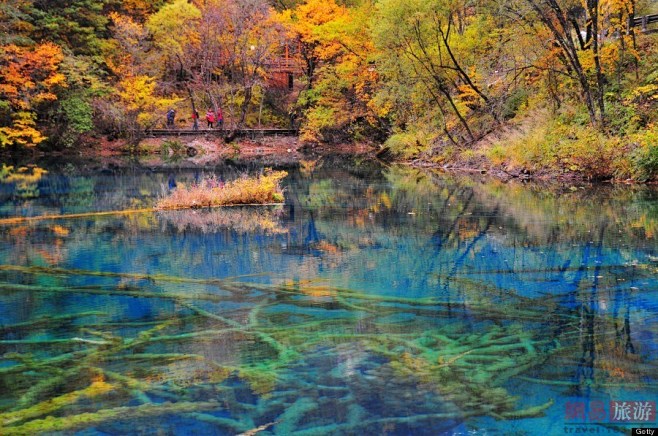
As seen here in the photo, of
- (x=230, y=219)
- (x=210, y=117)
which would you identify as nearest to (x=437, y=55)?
(x=230, y=219)

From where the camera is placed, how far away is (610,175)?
22.5 meters

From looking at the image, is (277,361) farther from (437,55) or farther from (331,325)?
(437,55)

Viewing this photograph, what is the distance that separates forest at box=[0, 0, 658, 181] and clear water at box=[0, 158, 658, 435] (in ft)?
36.1

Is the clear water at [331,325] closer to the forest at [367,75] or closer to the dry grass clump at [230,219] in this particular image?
the dry grass clump at [230,219]

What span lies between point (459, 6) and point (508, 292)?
23.5m

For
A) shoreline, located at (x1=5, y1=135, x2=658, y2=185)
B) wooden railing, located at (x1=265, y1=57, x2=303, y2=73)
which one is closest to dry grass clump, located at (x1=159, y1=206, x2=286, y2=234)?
shoreline, located at (x1=5, y1=135, x2=658, y2=185)

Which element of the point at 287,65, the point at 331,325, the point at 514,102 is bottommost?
the point at 331,325

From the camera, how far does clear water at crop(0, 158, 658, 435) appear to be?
5.28m

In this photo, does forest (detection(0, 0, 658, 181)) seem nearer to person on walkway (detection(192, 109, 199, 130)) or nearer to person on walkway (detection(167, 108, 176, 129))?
person on walkway (detection(167, 108, 176, 129))

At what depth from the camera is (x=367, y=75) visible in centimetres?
4472

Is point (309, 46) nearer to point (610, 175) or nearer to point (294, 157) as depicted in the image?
point (294, 157)

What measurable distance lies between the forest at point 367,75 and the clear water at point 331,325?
10997 mm

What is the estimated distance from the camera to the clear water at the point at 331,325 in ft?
17.3

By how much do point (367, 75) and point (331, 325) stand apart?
3879 cm
